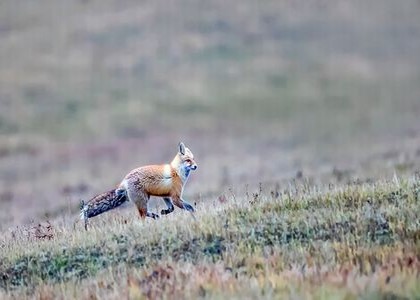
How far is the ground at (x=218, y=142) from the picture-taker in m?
9.51

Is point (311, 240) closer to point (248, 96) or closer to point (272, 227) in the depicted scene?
point (272, 227)

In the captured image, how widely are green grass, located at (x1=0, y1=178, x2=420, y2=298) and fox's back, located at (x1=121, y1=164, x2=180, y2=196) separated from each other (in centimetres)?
53

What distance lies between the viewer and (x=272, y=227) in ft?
35.0

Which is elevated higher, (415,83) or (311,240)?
(415,83)

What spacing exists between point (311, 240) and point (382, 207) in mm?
1239

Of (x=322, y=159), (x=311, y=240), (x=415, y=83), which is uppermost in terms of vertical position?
(x=415, y=83)

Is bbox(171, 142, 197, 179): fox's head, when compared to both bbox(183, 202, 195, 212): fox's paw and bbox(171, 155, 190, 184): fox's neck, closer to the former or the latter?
bbox(171, 155, 190, 184): fox's neck

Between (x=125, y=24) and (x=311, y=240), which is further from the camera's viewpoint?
(x=125, y=24)

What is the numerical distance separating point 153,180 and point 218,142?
2994cm

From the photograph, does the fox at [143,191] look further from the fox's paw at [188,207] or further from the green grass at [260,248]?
the green grass at [260,248]

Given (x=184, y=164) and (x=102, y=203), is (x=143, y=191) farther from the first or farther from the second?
(x=184, y=164)

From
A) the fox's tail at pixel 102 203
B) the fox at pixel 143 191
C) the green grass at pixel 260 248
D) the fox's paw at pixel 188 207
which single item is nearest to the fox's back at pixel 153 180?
the fox at pixel 143 191

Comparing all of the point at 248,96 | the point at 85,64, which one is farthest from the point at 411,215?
the point at 85,64

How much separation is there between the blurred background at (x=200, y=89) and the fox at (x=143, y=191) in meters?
11.4
